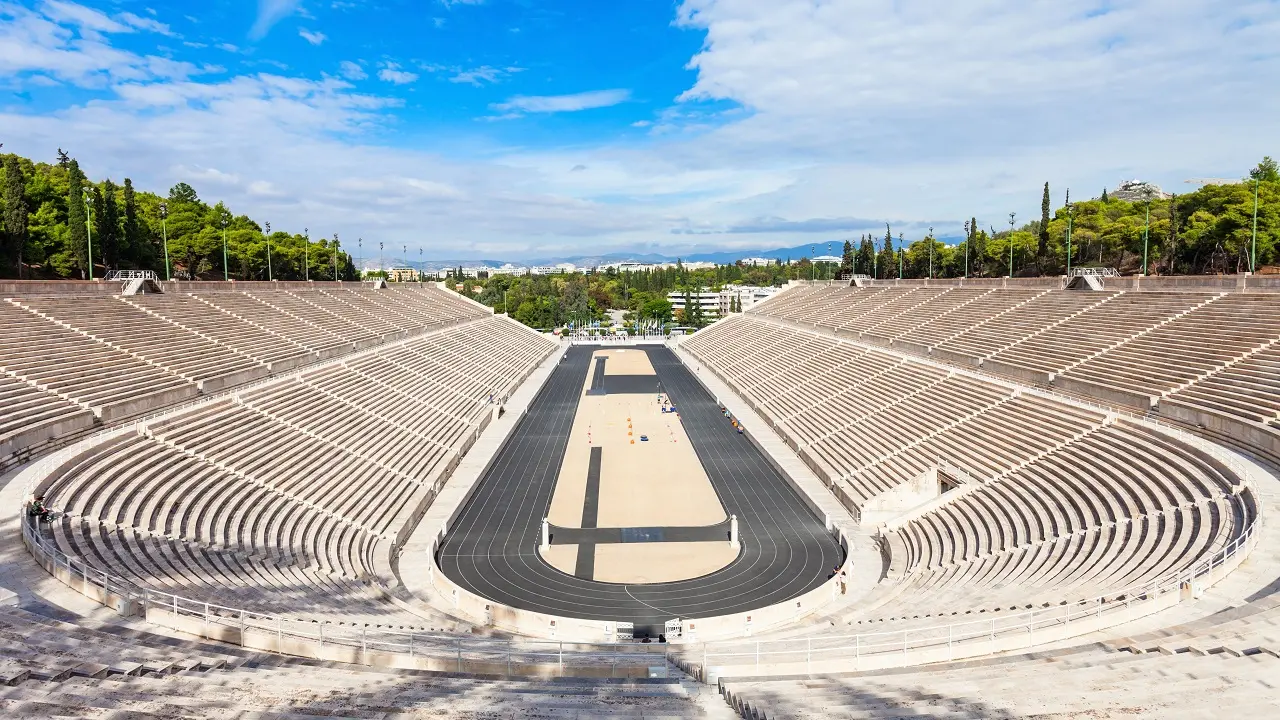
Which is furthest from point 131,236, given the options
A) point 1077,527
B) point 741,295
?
point 741,295

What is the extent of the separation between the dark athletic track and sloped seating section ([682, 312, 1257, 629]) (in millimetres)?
2072

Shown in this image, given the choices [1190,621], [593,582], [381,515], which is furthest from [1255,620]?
[381,515]

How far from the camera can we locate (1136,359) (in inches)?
958

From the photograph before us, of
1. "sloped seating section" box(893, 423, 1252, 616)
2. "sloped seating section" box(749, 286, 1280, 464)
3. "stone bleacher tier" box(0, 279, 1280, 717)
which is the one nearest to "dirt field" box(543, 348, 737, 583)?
"stone bleacher tier" box(0, 279, 1280, 717)

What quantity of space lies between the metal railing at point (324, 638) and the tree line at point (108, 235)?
97.6ft

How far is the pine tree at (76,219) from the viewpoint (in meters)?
41.0

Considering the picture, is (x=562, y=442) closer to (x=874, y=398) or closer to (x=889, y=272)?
(x=874, y=398)

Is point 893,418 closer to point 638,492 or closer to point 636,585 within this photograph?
point 638,492

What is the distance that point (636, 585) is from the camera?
17812 mm

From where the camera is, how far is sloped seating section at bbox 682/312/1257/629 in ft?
44.1

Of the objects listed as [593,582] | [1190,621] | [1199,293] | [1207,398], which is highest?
[1199,293]

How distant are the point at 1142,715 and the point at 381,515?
18613 millimetres

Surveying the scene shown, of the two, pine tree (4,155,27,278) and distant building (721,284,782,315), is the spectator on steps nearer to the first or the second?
pine tree (4,155,27,278)

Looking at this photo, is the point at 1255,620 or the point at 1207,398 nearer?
the point at 1255,620
